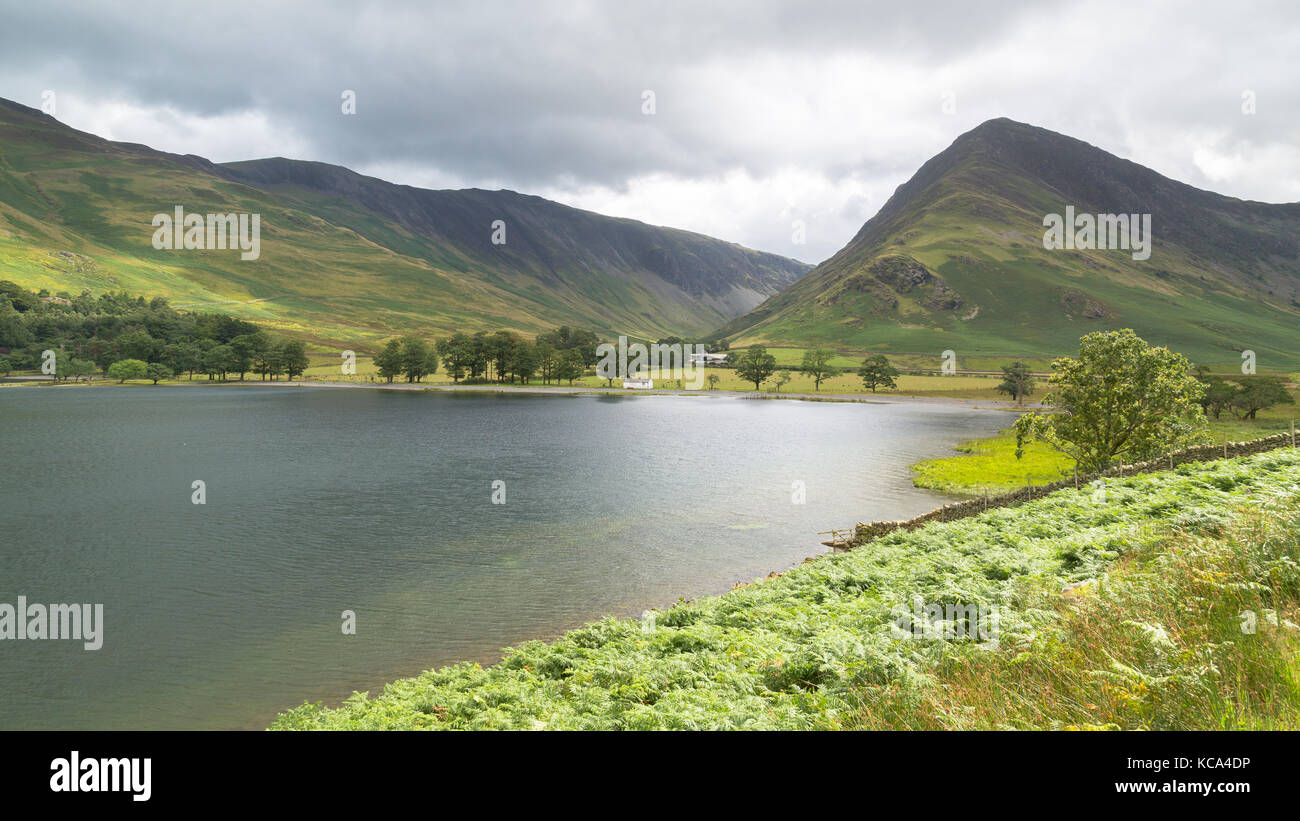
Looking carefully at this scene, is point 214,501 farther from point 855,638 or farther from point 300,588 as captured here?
point 855,638

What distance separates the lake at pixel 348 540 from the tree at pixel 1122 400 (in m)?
13.6

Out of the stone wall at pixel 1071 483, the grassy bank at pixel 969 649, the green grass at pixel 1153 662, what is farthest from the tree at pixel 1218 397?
the green grass at pixel 1153 662

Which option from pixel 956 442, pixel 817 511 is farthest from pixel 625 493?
pixel 956 442

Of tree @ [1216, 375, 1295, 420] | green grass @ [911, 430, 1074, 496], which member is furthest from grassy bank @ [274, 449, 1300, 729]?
tree @ [1216, 375, 1295, 420]

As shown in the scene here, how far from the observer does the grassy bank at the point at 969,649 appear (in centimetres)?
745

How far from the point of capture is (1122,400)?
142ft

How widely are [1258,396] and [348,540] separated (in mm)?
147831

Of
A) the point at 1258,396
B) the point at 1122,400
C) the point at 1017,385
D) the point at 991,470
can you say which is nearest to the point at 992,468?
the point at 991,470
